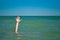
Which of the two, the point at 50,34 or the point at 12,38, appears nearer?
the point at 12,38

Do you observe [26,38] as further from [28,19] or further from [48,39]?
[28,19]

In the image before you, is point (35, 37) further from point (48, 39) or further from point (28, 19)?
point (28, 19)

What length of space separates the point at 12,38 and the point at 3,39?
14 centimetres

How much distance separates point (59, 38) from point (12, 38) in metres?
0.72

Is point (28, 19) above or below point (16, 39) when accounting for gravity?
above

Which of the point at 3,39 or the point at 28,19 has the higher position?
the point at 28,19

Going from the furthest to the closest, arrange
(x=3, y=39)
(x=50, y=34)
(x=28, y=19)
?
(x=28, y=19) → (x=50, y=34) → (x=3, y=39)

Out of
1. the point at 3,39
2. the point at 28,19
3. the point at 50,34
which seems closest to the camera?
the point at 3,39

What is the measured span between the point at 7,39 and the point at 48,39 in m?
0.62

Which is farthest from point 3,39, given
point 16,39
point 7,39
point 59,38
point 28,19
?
point 28,19

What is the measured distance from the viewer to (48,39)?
204 cm

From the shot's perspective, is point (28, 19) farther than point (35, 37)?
Yes

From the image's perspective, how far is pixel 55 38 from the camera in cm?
207

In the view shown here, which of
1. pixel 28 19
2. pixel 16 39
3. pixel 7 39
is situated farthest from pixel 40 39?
pixel 28 19
